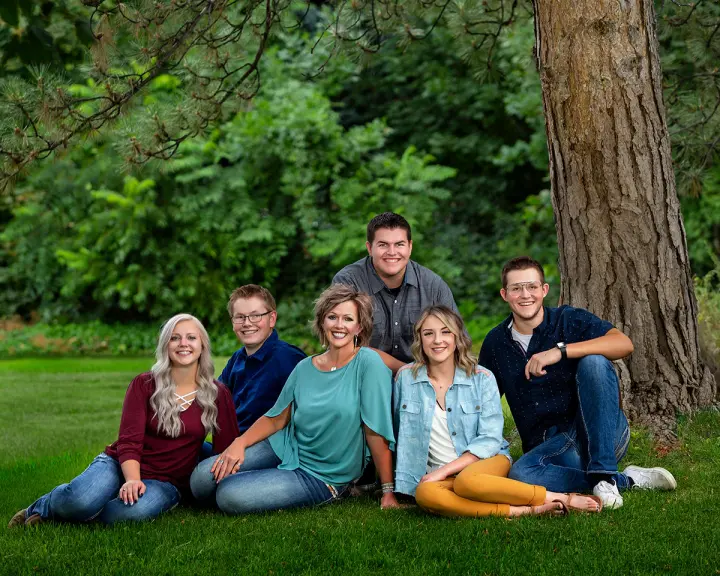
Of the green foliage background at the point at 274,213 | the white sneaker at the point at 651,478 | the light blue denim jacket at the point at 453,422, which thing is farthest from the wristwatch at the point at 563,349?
the green foliage background at the point at 274,213

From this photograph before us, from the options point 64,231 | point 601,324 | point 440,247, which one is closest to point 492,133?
point 440,247

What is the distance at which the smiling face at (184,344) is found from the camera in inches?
157

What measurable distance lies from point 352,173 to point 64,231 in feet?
15.1

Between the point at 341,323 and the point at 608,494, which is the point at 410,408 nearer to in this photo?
the point at 341,323

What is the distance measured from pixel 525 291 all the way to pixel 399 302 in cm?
75

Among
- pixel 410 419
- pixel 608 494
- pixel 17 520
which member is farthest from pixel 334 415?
pixel 17 520

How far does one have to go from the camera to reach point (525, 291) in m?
3.97

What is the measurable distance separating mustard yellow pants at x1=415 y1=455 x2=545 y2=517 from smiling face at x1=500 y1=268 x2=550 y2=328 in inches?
29.7

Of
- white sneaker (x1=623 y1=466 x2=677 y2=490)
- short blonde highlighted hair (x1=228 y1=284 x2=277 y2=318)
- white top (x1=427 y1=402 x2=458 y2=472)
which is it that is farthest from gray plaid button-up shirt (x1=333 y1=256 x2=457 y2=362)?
white sneaker (x1=623 y1=466 x2=677 y2=490)

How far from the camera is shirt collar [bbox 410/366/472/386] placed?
3.92m

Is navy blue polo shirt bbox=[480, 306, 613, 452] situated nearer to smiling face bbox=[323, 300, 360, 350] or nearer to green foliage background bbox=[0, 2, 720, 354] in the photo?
smiling face bbox=[323, 300, 360, 350]

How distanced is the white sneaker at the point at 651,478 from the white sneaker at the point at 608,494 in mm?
322

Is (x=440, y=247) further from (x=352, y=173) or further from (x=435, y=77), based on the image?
(x=435, y=77)

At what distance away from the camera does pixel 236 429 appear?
4.09 m
